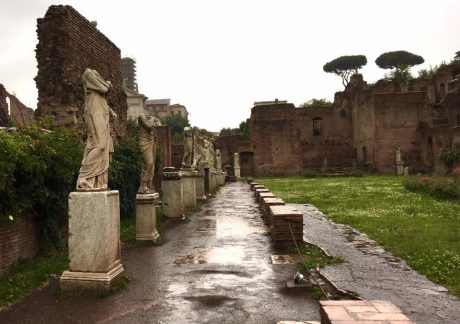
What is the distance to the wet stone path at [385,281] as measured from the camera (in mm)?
4340

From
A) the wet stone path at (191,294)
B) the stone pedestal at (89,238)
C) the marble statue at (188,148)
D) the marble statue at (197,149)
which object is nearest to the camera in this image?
the wet stone path at (191,294)

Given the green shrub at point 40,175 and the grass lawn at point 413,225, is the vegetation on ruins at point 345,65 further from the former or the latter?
the green shrub at point 40,175

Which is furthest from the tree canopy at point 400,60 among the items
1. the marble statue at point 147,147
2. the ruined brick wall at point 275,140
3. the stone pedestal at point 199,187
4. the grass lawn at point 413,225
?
the marble statue at point 147,147

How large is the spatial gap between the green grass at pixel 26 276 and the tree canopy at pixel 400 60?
67.6m

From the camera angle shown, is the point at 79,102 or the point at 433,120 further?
the point at 433,120

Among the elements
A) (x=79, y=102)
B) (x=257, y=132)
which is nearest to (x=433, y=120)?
(x=257, y=132)

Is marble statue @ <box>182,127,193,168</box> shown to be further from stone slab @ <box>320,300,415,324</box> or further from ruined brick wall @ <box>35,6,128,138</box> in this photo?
stone slab @ <box>320,300,415,324</box>

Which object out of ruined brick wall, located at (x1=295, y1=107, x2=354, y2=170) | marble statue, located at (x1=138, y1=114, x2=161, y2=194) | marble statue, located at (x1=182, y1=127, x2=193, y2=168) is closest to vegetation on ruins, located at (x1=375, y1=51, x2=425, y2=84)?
ruined brick wall, located at (x1=295, y1=107, x2=354, y2=170)

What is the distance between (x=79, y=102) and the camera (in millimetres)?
11680

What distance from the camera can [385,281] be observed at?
5410 millimetres

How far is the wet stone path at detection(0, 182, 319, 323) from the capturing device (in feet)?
14.1

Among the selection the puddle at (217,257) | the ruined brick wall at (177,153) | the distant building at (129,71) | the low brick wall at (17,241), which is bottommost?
the puddle at (217,257)

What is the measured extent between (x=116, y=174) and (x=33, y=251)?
3579 mm

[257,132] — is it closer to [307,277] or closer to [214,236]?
[214,236]
